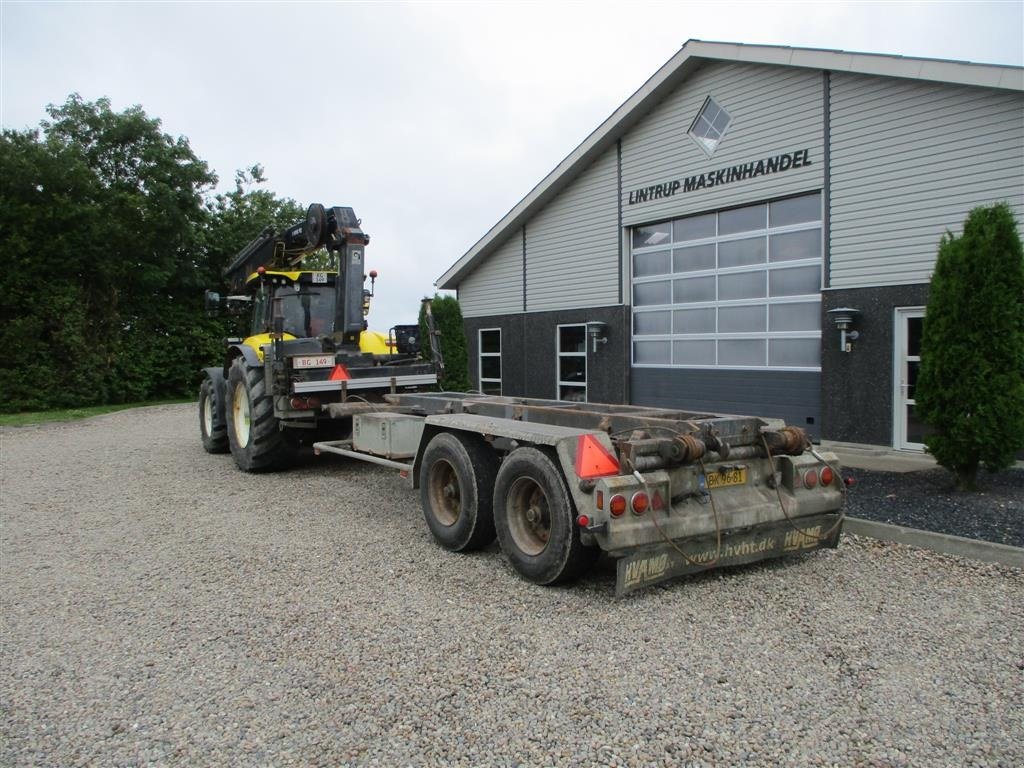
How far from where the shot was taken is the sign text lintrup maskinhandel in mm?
11562

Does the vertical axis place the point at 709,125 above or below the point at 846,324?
above

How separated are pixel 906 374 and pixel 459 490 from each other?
725 cm

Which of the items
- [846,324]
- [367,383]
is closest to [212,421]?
[367,383]

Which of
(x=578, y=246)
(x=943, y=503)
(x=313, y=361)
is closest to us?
(x=943, y=503)

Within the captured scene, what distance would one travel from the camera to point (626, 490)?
4605 mm

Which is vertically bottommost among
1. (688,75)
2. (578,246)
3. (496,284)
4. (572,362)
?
(572,362)

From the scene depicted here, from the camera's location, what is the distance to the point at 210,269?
24.9m

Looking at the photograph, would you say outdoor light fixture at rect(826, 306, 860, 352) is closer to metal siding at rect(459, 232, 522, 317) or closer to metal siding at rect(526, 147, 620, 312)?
metal siding at rect(526, 147, 620, 312)

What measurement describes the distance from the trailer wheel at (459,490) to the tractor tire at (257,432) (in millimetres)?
3863

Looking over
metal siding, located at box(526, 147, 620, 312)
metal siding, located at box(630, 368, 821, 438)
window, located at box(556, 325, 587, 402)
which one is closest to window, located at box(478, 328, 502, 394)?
metal siding, located at box(526, 147, 620, 312)

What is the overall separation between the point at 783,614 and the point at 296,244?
27.9 ft

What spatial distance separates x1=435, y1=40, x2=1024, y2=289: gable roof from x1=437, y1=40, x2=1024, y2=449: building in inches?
1.2

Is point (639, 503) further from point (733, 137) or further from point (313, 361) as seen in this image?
point (733, 137)

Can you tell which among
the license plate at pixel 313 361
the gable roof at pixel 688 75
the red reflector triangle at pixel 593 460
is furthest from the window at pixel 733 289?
the red reflector triangle at pixel 593 460
